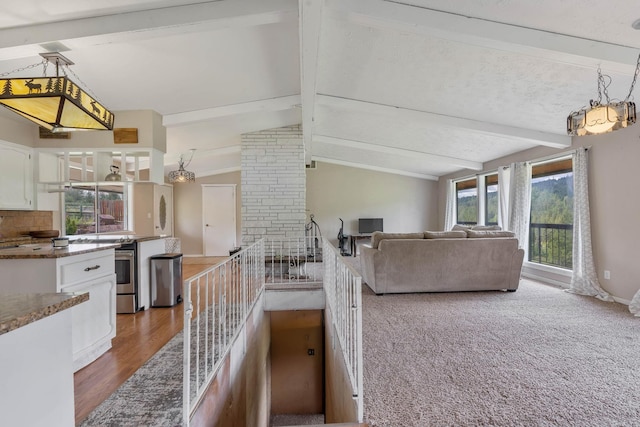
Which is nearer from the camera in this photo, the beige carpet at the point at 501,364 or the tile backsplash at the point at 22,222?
the beige carpet at the point at 501,364

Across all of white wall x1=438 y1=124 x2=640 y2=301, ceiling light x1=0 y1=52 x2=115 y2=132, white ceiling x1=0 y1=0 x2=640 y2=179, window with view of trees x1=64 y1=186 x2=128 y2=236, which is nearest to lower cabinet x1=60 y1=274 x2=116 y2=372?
ceiling light x1=0 y1=52 x2=115 y2=132

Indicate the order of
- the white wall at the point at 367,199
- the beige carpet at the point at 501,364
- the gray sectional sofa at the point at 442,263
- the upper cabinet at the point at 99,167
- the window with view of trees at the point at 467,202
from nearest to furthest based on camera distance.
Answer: the beige carpet at the point at 501,364
the upper cabinet at the point at 99,167
the gray sectional sofa at the point at 442,263
the window with view of trees at the point at 467,202
the white wall at the point at 367,199

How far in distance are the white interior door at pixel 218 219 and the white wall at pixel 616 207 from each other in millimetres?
7151

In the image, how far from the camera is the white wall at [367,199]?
8656 millimetres

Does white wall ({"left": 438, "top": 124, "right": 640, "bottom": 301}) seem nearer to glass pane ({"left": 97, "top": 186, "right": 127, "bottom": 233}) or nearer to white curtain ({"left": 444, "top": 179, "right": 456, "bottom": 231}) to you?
white curtain ({"left": 444, "top": 179, "right": 456, "bottom": 231})

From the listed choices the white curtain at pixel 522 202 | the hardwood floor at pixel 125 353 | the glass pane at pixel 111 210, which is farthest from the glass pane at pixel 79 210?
the white curtain at pixel 522 202

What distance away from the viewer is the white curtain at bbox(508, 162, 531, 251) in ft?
17.0

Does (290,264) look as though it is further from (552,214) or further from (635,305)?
(552,214)

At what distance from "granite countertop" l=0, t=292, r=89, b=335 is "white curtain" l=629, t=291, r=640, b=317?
15.8 ft

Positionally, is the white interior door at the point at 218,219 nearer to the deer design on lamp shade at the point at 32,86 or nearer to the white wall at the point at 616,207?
the deer design on lamp shade at the point at 32,86

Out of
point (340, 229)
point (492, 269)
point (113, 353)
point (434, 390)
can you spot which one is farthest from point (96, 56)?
point (340, 229)

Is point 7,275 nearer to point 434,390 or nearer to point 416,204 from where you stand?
point 434,390

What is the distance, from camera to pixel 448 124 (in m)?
4.30

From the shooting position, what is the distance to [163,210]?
741 centimetres
